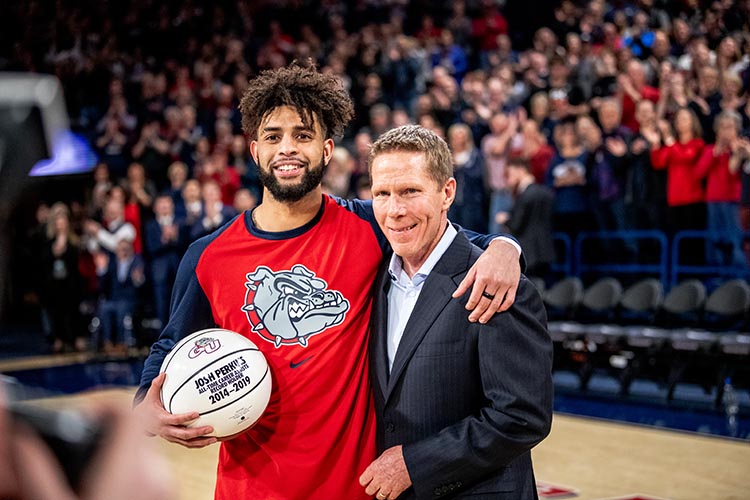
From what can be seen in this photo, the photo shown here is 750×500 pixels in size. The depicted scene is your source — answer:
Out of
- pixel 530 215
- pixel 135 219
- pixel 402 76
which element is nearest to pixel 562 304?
pixel 530 215

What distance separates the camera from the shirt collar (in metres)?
2.73

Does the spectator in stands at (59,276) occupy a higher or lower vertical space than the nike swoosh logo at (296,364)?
lower

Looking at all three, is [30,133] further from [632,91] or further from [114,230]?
[114,230]

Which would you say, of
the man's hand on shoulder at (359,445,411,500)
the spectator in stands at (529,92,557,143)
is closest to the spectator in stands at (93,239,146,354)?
the spectator in stands at (529,92,557,143)

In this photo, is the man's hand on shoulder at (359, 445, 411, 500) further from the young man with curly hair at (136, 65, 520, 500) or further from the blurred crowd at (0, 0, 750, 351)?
the blurred crowd at (0, 0, 750, 351)

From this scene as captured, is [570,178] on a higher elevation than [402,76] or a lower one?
lower

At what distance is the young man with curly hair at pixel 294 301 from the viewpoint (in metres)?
2.78

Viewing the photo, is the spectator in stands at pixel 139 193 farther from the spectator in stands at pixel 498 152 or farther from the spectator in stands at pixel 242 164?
the spectator in stands at pixel 498 152

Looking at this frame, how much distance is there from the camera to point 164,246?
1165cm

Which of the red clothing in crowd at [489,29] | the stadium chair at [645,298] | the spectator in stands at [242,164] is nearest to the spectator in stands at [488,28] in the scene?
the red clothing in crowd at [489,29]

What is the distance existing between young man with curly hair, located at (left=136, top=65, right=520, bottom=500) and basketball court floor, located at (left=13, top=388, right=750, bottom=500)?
7.80 ft

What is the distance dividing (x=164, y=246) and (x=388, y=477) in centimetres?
955

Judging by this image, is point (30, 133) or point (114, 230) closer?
point (30, 133)

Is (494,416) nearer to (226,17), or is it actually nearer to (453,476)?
(453,476)
